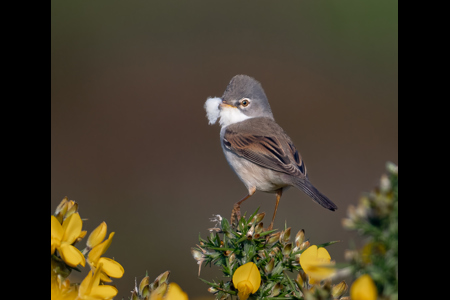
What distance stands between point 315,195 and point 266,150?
827mm

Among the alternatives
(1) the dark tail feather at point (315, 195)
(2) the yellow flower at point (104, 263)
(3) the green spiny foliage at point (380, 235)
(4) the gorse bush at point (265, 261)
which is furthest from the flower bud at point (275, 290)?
(1) the dark tail feather at point (315, 195)

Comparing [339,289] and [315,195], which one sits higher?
[315,195]

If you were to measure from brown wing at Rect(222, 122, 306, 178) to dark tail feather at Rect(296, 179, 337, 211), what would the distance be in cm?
12

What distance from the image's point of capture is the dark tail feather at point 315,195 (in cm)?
355

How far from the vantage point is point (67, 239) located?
1.44 metres

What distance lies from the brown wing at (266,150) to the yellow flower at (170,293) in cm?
274

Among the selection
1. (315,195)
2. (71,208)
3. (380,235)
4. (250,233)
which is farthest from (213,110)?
(380,235)

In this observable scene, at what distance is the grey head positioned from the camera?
16.0 ft

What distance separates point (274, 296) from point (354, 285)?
2.48 ft

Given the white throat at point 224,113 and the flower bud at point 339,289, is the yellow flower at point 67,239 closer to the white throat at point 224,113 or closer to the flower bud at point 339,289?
the flower bud at point 339,289

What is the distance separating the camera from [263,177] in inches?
170

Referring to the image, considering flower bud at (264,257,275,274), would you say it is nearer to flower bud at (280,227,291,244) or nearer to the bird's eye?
flower bud at (280,227,291,244)

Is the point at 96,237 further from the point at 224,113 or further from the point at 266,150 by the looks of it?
the point at 224,113

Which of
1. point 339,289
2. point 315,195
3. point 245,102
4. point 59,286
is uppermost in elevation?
point 245,102
